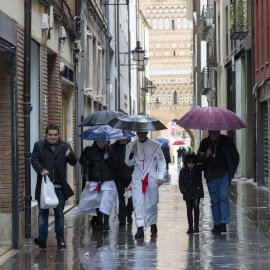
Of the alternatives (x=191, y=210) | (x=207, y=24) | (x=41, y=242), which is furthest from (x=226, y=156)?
(x=207, y=24)

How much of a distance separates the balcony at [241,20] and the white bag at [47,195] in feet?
58.4

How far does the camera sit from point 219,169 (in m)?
11.5

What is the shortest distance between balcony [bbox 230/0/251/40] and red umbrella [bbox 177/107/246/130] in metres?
15.3

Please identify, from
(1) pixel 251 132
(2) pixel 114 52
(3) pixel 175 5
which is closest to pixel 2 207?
(1) pixel 251 132

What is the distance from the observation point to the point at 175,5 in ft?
261

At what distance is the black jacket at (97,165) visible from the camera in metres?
12.2

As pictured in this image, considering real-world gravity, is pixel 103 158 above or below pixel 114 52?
below

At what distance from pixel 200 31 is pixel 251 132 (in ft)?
49.7

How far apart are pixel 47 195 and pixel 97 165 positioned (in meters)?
2.47

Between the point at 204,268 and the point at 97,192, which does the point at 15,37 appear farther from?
the point at 204,268

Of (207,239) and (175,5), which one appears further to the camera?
(175,5)

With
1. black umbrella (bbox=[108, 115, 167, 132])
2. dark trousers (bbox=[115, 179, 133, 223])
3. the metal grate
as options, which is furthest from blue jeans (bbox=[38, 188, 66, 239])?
the metal grate

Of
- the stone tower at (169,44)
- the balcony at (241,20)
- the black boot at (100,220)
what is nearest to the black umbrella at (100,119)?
the black boot at (100,220)

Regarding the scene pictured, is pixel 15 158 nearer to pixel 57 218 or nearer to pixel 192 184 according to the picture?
pixel 57 218
